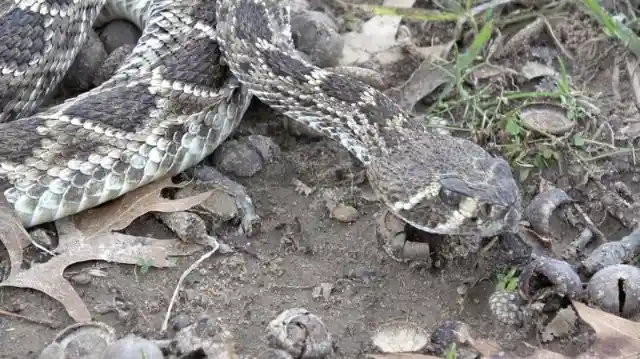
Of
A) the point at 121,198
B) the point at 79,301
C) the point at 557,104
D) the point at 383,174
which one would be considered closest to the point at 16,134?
the point at 121,198

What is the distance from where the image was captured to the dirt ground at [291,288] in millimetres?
4402

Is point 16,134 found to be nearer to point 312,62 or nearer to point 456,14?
point 312,62

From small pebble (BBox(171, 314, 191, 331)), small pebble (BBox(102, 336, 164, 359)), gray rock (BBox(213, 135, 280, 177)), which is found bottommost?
small pebble (BBox(171, 314, 191, 331))

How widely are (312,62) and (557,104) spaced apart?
1.48 m

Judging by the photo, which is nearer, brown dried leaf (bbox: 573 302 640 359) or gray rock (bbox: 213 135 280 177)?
brown dried leaf (bbox: 573 302 640 359)

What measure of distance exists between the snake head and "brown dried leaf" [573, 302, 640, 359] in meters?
0.54

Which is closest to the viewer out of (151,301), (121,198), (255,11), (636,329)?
(636,329)

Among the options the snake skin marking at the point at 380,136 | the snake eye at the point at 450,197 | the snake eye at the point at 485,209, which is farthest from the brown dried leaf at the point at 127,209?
the snake eye at the point at 485,209

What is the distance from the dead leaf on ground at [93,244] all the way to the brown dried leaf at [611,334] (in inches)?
76.0

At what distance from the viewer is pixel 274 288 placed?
4656 mm

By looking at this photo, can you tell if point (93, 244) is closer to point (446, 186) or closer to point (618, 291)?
point (446, 186)

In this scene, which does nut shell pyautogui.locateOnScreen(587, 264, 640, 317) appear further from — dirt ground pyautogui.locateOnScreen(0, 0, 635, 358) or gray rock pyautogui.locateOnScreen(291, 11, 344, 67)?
gray rock pyautogui.locateOnScreen(291, 11, 344, 67)

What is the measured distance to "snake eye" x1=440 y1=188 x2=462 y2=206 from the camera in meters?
4.41

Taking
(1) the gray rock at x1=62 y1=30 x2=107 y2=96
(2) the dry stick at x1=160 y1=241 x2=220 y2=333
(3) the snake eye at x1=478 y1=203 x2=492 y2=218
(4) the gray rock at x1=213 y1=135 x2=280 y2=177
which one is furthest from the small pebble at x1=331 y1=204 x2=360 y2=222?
(1) the gray rock at x1=62 y1=30 x2=107 y2=96
